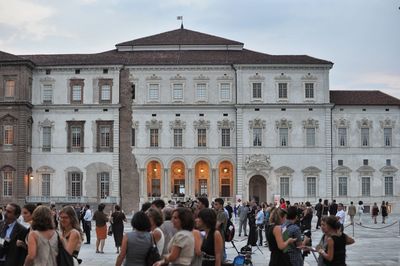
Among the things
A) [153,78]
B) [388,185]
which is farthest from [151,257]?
[388,185]

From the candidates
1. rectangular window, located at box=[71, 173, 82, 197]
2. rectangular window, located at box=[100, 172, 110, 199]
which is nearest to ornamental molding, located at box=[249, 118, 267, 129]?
rectangular window, located at box=[100, 172, 110, 199]

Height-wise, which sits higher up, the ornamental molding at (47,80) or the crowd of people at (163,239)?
the ornamental molding at (47,80)

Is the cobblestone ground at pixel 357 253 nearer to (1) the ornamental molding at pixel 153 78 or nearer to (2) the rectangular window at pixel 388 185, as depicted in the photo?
(2) the rectangular window at pixel 388 185

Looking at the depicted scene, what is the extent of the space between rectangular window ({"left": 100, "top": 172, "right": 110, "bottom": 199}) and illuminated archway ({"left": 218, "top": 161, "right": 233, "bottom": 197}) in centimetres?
883

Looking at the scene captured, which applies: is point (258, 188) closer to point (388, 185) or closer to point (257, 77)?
point (257, 77)

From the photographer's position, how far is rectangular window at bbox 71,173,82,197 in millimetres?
56156

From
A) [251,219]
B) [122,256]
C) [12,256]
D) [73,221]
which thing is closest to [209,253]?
[122,256]

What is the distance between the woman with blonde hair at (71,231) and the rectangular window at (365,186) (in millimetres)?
49191

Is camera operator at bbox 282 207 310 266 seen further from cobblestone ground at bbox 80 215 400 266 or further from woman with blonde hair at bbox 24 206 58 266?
cobblestone ground at bbox 80 215 400 266

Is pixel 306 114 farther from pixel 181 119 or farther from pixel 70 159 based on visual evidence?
pixel 70 159

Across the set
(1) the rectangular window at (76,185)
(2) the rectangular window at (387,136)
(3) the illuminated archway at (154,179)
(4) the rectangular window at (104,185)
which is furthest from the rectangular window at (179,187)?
(2) the rectangular window at (387,136)

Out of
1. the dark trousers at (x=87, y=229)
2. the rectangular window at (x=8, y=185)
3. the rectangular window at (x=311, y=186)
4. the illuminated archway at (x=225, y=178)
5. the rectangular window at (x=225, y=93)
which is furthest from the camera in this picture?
the illuminated archway at (x=225, y=178)

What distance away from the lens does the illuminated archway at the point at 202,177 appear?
188ft

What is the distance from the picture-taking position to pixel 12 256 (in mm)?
9094
